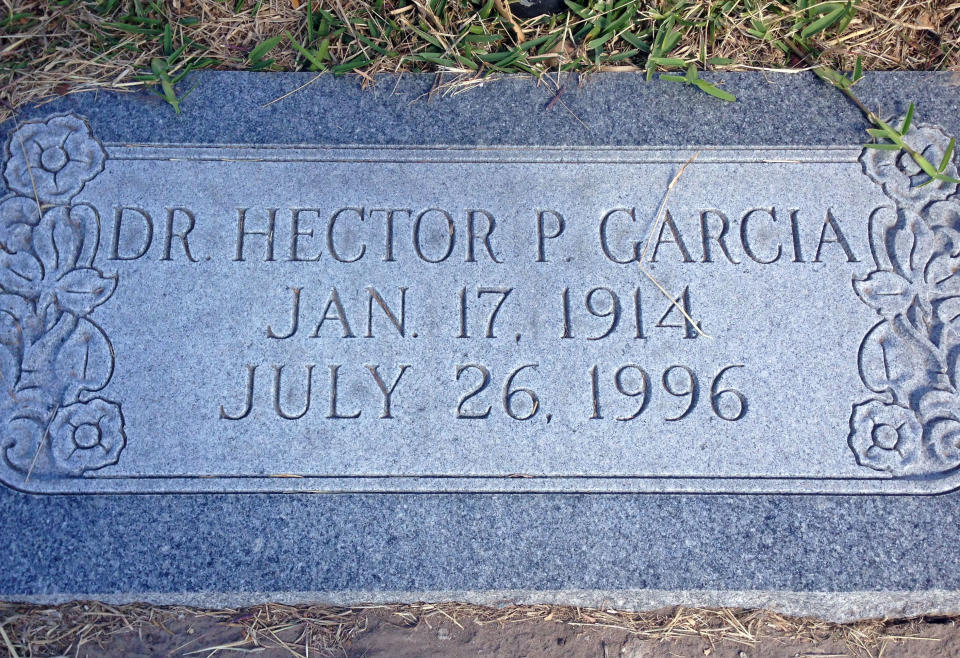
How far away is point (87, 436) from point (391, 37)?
1898 mm

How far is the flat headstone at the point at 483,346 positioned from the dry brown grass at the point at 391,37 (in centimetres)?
13

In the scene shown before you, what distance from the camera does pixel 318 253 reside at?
2373mm

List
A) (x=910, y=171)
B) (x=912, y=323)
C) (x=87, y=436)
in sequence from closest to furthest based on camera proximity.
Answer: (x=87, y=436) < (x=912, y=323) < (x=910, y=171)

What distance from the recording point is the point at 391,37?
2.59 meters

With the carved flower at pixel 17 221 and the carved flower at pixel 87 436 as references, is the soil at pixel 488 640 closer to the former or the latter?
the carved flower at pixel 87 436

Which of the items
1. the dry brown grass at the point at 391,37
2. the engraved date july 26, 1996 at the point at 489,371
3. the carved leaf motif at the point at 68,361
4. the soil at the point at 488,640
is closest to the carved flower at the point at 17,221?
the carved leaf motif at the point at 68,361

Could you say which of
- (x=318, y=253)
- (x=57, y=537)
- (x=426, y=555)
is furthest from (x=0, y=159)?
(x=426, y=555)

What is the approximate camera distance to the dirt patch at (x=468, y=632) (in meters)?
2.25

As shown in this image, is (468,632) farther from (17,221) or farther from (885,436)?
(17,221)

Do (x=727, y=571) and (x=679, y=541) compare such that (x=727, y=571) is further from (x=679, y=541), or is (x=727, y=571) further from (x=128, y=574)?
(x=128, y=574)

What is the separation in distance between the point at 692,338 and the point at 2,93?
111 inches

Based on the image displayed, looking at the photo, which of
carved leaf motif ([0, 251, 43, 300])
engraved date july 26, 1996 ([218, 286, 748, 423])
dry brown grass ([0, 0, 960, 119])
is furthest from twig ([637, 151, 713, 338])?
carved leaf motif ([0, 251, 43, 300])

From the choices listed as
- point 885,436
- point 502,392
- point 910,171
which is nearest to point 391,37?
point 502,392

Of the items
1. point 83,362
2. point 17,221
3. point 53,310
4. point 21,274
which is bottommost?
point 83,362
